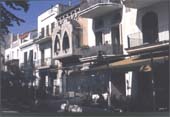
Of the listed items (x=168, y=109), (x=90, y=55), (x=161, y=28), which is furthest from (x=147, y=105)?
(x=161, y=28)

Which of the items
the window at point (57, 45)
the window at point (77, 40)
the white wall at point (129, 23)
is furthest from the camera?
the white wall at point (129, 23)

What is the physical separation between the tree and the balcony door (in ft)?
22.9

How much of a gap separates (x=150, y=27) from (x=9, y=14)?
853cm

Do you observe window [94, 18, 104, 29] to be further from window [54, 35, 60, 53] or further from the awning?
the awning

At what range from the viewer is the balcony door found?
15.0 m

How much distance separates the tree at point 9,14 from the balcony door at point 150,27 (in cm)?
699

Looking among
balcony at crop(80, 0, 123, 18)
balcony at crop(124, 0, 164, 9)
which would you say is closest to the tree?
balcony at crop(80, 0, 123, 18)

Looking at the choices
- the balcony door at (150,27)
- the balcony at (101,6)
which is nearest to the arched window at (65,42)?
the balcony at (101,6)

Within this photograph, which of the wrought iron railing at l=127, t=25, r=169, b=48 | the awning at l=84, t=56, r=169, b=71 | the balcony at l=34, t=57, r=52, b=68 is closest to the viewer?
the balcony at l=34, t=57, r=52, b=68

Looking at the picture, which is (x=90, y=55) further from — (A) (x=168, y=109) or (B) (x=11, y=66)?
(A) (x=168, y=109)

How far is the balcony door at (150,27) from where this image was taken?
14966 mm

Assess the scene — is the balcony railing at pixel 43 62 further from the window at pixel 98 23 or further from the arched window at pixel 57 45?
the window at pixel 98 23

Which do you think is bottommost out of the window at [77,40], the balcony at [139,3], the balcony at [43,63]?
the balcony at [43,63]

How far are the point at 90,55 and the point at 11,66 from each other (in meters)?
2.35
